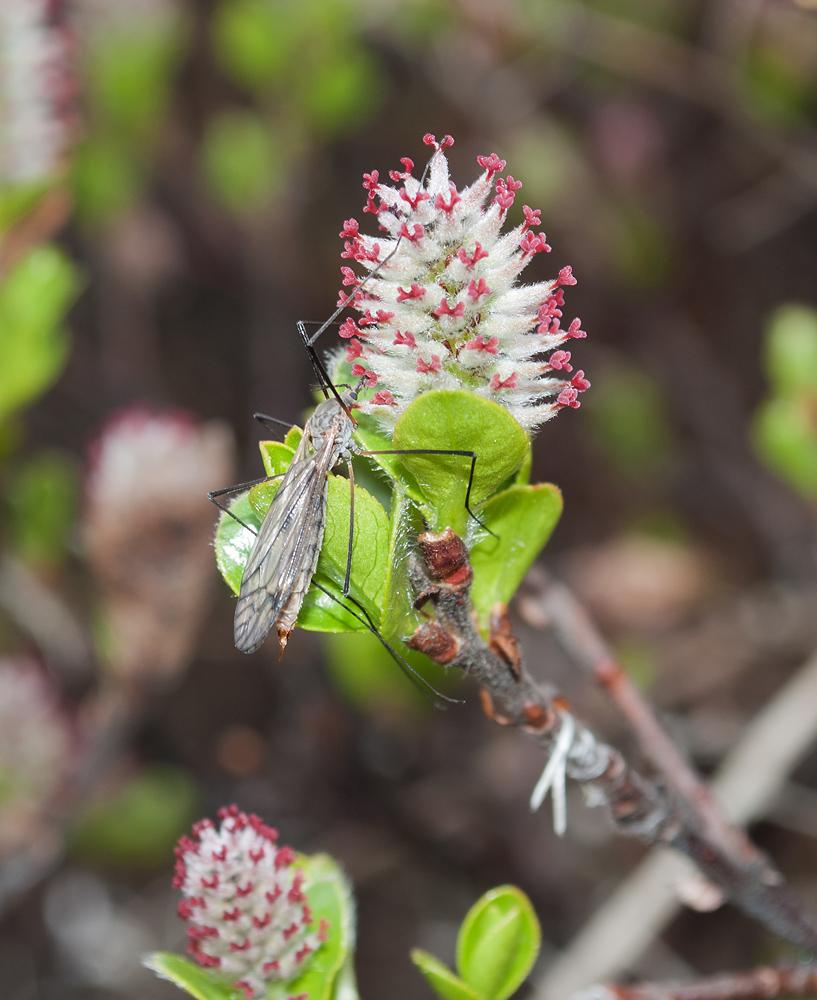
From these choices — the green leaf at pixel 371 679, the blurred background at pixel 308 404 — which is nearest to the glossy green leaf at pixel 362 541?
the blurred background at pixel 308 404

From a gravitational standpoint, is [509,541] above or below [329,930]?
above

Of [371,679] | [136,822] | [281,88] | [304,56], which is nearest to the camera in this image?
[371,679]

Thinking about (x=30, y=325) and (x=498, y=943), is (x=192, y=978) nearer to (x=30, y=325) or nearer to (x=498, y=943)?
(x=498, y=943)

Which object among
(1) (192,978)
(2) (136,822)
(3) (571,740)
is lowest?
(2) (136,822)

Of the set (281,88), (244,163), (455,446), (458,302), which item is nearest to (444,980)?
(455,446)

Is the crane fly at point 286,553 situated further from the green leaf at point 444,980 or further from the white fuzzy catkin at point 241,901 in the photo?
the green leaf at point 444,980

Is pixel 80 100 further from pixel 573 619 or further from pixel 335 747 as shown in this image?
pixel 573 619

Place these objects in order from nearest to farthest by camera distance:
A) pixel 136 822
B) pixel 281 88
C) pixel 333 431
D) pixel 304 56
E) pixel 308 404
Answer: pixel 333 431 → pixel 136 822 → pixel 304 56 → pixel 281 88 → pixel 308 404

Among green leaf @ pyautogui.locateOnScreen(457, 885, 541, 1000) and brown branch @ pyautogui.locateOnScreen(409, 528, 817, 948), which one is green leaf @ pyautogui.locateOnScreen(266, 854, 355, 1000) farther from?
brown branch @ pyautogui.locateOnScreen(409, 528, 817, 948)
